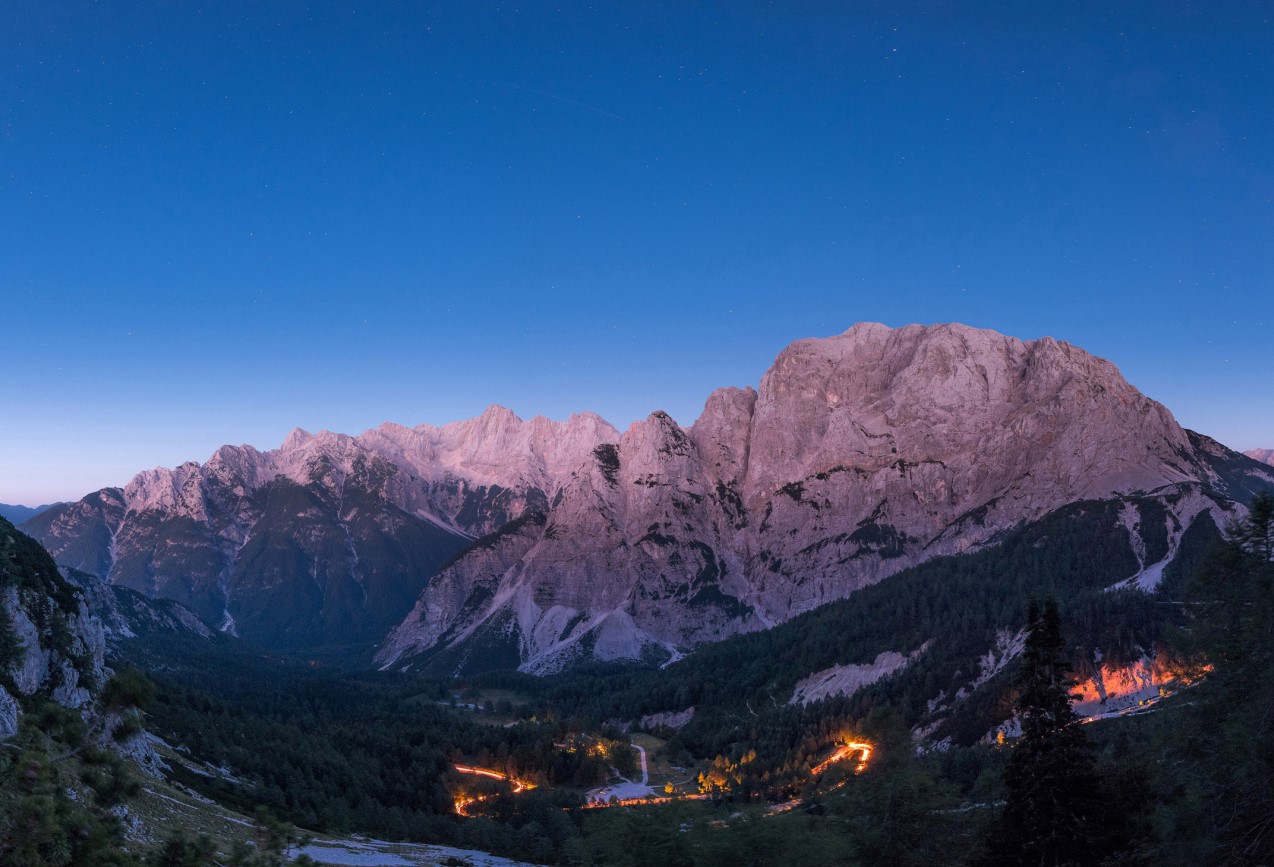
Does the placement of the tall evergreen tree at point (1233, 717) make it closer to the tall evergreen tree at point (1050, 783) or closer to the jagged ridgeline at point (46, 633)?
the tall evergreen tree at point (1050, 783)

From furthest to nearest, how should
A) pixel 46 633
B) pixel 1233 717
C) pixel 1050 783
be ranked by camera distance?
pixel 46 633
pixel 1050 783
pixel 1233 717

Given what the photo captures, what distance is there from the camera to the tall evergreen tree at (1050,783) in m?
46.2

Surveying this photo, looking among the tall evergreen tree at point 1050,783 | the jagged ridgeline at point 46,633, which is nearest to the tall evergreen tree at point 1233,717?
the tall evergreen tree at point 1050,783

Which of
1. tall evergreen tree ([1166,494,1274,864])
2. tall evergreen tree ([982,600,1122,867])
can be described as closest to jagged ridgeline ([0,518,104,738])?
tall evergreen tree ([982,600,1122,867])

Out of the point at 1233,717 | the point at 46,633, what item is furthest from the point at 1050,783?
the point at 46,633

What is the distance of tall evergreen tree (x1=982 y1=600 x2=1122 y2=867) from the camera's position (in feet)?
151

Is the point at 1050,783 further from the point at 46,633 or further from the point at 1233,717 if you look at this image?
the point at 46,633

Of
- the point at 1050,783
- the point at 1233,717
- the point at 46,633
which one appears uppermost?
the point at 1233,717

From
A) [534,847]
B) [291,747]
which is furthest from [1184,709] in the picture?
[291,747]

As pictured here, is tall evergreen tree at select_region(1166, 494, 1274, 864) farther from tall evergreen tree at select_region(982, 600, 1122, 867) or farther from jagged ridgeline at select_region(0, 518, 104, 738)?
jagged ridgeline at select_region(0, 518, 104, 738)

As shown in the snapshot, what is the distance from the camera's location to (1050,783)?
153 feet

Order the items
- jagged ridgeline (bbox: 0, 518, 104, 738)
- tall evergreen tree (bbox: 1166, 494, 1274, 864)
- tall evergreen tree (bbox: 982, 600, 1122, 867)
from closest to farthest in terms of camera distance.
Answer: tall evergreen tree (bbox: 1166, 494, 1274, 864) < tall evergreen tree (bbox: 982, 600, 1122, 867) < jagged ridgeline (bbox: 0, 518, 104, 738)

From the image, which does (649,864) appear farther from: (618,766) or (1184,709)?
(618,766)

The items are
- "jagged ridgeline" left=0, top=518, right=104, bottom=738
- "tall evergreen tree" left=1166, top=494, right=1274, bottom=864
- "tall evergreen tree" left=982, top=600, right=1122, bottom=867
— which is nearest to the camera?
"tall evergreen tree" left=1166, top=494, right=1274, bottom=864
